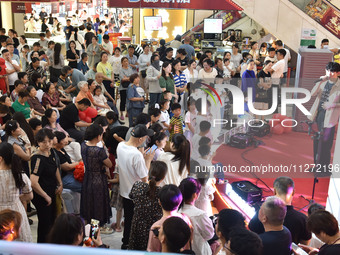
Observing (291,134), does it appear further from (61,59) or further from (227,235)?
(61,59)

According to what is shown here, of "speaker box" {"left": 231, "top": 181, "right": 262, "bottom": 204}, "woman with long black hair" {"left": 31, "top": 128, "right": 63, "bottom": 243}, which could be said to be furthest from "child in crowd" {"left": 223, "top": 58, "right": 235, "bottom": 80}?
→ "woman with long black hair" {"left": 31, "top": 128, "right": 63, "bottom": 243}

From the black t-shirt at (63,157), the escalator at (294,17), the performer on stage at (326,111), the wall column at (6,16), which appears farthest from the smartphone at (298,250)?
the wall column at (6,16)

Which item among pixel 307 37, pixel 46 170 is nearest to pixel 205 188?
pixel 46 170

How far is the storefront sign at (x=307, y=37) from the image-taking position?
12.3 meters

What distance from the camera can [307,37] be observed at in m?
12.3

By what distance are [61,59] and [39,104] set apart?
3.07m

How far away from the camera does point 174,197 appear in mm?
3174

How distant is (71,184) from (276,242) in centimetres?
256

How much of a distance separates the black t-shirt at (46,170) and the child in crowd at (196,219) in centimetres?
148

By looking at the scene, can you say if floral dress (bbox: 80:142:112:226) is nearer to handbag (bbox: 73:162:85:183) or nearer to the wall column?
handbag (bbox: 73:162:85:183)

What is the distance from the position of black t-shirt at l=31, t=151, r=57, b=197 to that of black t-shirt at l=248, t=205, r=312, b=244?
205 cm

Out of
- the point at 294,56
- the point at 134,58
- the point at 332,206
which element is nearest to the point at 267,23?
the point at 294,56

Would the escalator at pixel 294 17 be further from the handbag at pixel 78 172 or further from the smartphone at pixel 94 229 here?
the smartphone at pixel 94 229

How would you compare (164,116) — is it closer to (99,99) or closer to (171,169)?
(99,99)
